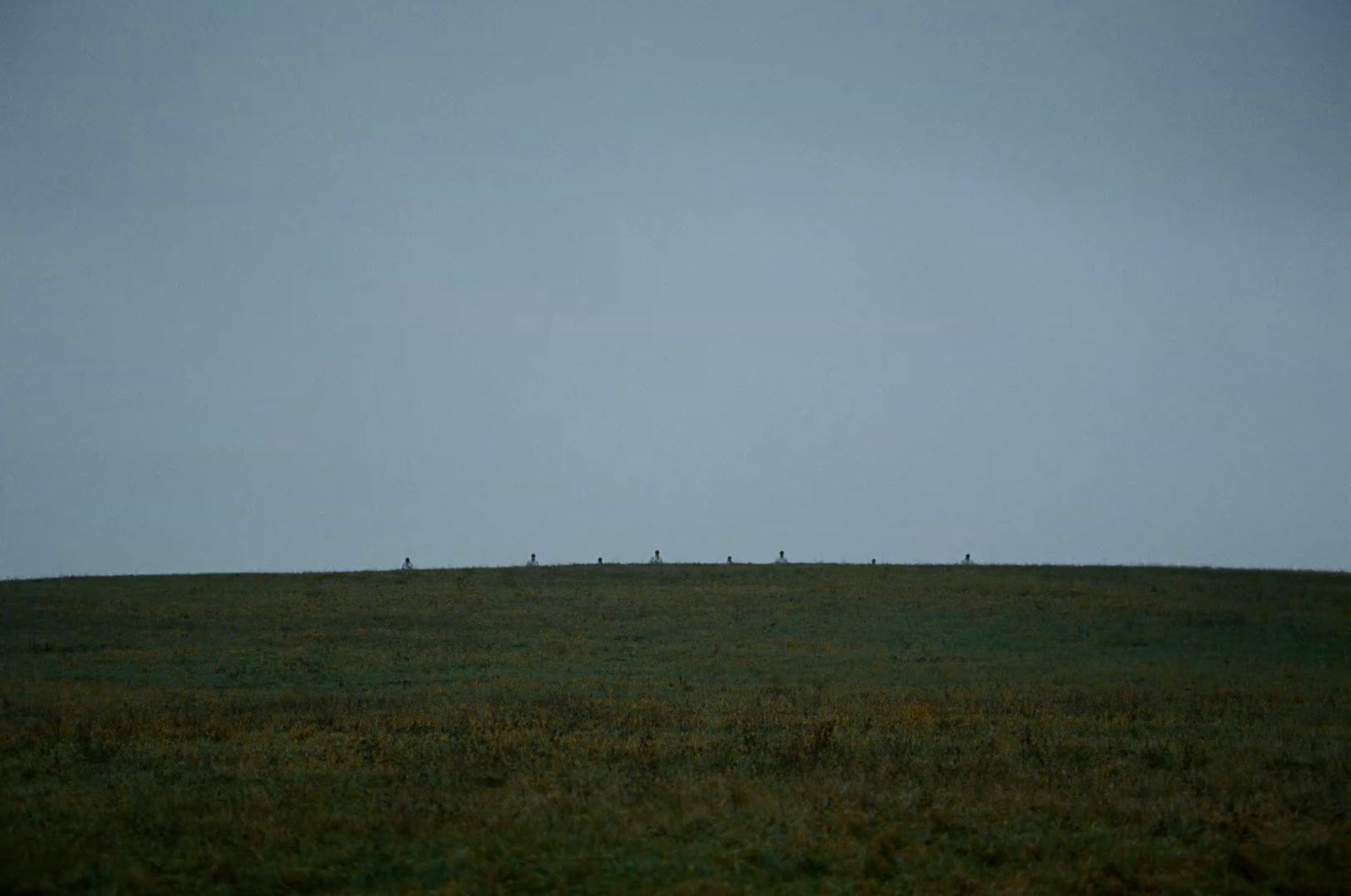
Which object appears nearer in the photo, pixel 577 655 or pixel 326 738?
pixel 326 738

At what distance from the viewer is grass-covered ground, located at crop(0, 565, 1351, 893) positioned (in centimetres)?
1176

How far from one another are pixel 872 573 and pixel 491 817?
45.7 metres

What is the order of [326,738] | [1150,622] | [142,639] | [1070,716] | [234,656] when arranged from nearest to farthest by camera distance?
[326,738]
[1070,716]
[234,656]
[142,639]
[1150,622]

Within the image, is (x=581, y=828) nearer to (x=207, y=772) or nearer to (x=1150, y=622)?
(x=207, y=772)

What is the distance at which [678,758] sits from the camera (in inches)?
670

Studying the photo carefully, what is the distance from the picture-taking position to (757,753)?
17.2m

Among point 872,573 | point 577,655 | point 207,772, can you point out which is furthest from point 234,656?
point 872,573

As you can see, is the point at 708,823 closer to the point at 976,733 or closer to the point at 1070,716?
the point at 976,733

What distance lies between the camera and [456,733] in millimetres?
19344

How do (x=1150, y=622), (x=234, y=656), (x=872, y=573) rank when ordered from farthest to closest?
(x=872, y=573), (x=1150, y=622), (x=234, y=656)

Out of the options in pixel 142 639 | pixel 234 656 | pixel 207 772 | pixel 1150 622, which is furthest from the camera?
pixel 1150 622

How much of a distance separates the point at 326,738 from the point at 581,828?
26.1 feet

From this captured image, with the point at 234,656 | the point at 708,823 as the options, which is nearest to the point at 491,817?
the point at 708,823

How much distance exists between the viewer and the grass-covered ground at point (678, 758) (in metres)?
11.8
